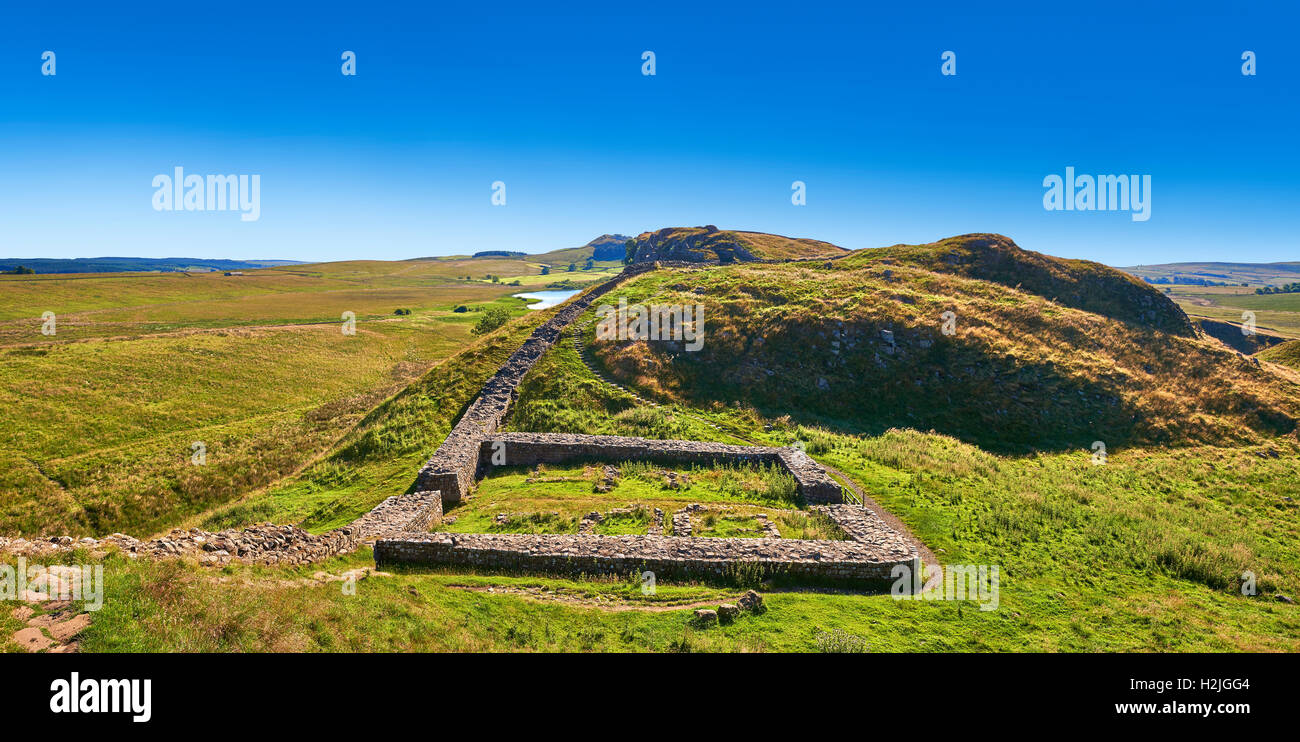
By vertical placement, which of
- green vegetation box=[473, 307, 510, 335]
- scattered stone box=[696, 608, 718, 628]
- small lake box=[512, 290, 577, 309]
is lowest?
scattered stone box=[696, 608, 718, 628]

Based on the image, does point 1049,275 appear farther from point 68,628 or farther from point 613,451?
point 68,628

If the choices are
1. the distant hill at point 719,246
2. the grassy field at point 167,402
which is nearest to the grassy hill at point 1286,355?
the distant hill at point 719,246

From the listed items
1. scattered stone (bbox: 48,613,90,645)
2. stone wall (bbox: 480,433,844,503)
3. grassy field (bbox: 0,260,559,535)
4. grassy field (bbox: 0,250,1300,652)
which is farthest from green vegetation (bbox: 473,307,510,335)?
scattered stone (bbox: 48,613,90,645)

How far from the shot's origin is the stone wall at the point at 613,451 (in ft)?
81.0

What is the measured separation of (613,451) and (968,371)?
26921mm

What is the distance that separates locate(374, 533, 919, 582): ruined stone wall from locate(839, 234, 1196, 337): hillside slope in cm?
5153

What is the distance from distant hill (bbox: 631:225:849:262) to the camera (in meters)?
83.2

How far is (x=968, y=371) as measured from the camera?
115ft

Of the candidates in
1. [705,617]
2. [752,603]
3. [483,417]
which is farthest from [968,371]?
[483,417]

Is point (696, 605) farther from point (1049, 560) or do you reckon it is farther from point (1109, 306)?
point (1109, 306)

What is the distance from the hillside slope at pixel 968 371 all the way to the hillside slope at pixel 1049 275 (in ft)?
10.6

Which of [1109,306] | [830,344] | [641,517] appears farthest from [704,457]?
[1109,306]

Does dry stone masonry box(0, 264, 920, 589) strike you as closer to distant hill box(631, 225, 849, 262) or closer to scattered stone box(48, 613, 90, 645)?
scattered stone box(48, 613, 90, 645)

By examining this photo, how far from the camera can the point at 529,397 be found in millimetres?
33438
